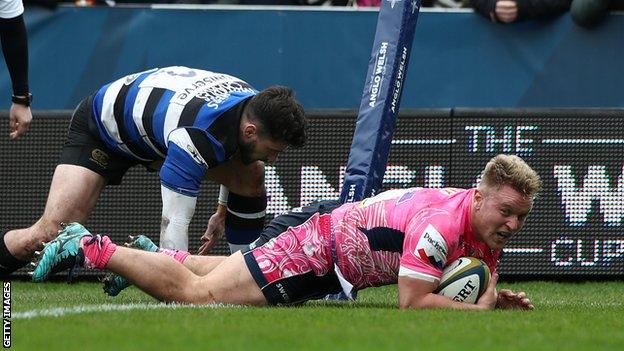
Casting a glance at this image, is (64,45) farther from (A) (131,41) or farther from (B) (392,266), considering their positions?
(B) (392,266)

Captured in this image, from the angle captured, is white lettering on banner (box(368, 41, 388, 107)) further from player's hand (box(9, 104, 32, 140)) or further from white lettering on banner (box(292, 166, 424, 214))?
player's hand (box(9, 104, 32, 140))

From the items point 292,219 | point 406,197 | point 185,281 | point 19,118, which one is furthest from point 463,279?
point 19,118

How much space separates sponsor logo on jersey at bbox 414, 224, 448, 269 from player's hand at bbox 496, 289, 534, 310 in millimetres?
600

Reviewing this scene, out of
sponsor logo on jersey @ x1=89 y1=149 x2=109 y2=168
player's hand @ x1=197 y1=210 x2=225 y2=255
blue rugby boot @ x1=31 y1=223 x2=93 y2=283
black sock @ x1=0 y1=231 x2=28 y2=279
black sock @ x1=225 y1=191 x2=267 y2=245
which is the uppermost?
blue rugby boot @ x1=31 y1=223 x2=93 y2=283

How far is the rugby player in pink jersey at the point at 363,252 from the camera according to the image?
733 centimetres

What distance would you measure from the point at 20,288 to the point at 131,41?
2630 mm

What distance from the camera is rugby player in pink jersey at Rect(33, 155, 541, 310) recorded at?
7.33 meters

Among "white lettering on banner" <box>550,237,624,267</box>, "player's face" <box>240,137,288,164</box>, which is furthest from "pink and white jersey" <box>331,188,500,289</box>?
"white lettering on banner" <box>550,237,624,267</box>

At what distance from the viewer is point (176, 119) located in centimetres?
873

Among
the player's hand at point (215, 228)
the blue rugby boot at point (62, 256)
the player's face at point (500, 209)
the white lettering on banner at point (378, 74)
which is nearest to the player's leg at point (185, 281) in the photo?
the blue rugby boot at point (62, 256)

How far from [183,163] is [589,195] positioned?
3467 mm

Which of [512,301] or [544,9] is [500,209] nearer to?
[512,301]

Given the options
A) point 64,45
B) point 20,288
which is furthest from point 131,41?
point 20,288

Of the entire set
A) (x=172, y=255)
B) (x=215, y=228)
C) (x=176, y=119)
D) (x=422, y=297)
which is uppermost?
(x=176, y=119)
